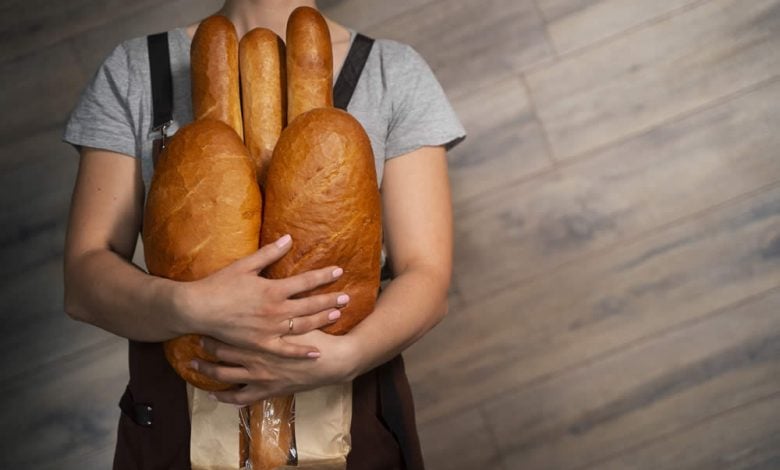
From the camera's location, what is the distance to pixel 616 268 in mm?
1505

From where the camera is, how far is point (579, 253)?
4.93ft

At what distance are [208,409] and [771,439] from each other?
3.94ft

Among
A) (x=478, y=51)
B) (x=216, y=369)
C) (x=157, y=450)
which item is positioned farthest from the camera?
(x=478, y=51)

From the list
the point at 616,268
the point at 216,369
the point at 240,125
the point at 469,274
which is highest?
the point at 240,125

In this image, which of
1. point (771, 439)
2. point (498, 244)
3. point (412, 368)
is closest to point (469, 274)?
point (498, 244)

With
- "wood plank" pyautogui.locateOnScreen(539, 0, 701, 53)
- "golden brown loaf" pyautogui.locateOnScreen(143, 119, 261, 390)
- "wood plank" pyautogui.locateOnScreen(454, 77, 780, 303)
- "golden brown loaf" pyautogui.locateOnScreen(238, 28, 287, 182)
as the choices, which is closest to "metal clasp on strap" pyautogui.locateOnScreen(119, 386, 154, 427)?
"golden brown loaf" pyautogui.locateOnScreen(143, 119, 261, 390)

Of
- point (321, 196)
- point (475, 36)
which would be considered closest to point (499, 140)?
point (475, 36)

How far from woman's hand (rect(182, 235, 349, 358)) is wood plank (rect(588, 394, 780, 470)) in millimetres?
987

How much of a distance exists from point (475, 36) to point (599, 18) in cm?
25

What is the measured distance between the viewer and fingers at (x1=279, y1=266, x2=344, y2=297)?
0.70 meters

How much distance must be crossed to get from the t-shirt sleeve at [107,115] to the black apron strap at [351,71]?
246mm

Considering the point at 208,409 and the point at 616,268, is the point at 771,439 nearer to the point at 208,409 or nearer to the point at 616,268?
the point at 616,268

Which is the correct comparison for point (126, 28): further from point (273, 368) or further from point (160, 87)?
point (273, 368)

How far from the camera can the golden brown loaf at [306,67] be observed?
77cm
